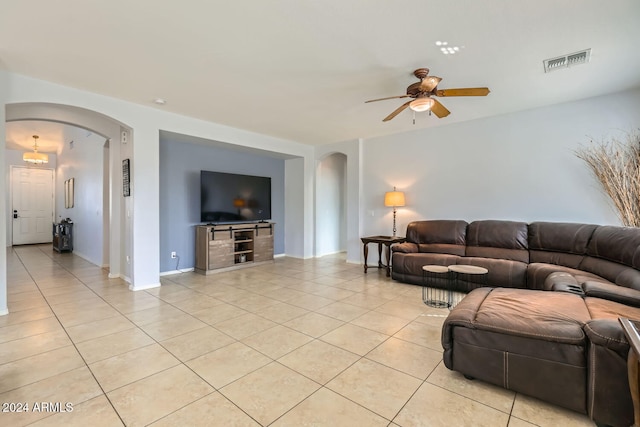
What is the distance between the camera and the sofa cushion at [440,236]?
4.48m

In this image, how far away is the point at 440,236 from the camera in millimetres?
4625

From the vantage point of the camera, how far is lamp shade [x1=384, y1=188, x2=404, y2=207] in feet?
16.7

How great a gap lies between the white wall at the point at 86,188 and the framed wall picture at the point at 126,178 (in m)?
1.54

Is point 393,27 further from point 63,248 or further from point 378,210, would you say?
point 63,248

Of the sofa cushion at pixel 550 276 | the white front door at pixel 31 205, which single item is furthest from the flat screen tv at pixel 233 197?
the white front door at pixel 31 205

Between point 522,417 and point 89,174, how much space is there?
307 inches

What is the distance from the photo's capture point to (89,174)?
6.11 metres

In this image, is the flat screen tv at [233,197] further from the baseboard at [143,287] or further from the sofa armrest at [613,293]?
the sofa armrest at [613,293]

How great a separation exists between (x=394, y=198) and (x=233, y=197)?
3.06 metres

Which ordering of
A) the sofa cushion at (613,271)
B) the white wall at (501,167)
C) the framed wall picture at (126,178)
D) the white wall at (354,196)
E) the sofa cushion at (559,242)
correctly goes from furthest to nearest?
the white wall at (354,196) → the framed wall picture at (126,178) → the white wall at (501,167) → the sofa cushion at (559,242) → the sofa cushion at (613,271)

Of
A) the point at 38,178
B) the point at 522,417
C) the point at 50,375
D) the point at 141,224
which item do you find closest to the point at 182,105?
the point at 141,224

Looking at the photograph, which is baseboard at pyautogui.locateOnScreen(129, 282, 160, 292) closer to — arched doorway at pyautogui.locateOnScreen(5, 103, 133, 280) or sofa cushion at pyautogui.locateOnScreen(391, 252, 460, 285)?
arched doorway at pyautogui.locateOnScreen(5, 103, 133, 280)

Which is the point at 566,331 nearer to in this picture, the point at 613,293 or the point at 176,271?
the point at 613,293

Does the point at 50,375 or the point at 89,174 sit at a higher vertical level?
the point at 89,174
